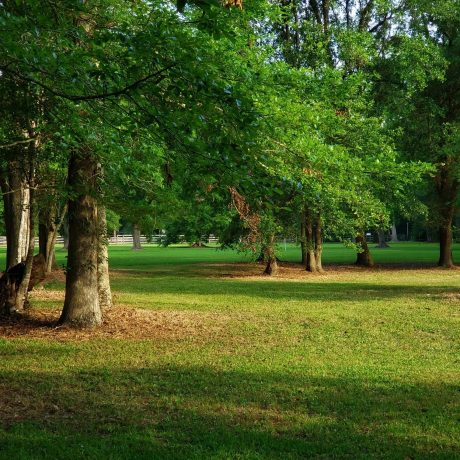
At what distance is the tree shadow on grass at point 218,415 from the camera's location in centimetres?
483

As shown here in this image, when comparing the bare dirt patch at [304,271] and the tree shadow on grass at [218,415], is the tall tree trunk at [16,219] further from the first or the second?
the bare dirt patch at [304,271]

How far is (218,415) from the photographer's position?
577 cm

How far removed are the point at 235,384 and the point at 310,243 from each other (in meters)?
17.2

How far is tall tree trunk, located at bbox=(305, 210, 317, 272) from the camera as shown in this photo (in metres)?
24.1

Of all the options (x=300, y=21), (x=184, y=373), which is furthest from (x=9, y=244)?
(x=300, y=21)

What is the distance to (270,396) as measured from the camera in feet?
21.1

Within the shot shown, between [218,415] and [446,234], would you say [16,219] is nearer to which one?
[218,415]

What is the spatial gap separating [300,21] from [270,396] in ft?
79.0

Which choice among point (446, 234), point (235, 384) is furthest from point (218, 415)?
point (446, 234)

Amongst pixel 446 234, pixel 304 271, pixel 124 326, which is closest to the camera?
pixel 124 326

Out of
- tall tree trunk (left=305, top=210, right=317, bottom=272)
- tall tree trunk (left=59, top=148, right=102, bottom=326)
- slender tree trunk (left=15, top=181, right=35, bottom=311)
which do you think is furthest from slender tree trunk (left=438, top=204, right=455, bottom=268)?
tall tree trunk (left=59, top=148, right=102, bottom=326)

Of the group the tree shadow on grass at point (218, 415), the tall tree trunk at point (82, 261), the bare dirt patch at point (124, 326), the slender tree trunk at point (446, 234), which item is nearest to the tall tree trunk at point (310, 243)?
the slender tree trunk at point (446, 234)

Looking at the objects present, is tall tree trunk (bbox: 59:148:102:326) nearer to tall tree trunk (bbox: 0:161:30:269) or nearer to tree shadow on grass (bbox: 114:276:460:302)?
tall tree trunk (bbox: 0:161:30:269)

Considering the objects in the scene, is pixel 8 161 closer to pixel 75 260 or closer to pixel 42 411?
pixel 75 260
